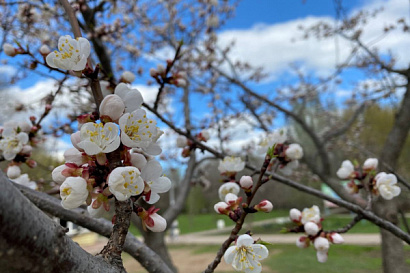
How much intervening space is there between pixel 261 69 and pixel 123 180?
6.21 metres

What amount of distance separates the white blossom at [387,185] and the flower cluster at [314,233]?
1.17 ft

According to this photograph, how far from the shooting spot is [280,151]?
5.09ft

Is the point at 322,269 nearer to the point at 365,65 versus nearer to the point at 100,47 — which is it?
the point at 365,65

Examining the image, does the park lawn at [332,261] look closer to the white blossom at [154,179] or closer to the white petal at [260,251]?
the white petal at [260,251]

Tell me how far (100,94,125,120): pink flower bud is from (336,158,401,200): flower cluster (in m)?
1.29

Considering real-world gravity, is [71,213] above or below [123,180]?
below

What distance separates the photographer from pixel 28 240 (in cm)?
41

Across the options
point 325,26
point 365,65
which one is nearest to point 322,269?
point 365,65

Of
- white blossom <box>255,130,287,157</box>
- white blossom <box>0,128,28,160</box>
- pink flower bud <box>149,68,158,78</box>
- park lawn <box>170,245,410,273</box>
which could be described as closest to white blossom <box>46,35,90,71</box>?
pink flower bud <box>149,68,158,78</box>

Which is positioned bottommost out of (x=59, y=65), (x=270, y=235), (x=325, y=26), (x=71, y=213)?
(x=270, y=235)

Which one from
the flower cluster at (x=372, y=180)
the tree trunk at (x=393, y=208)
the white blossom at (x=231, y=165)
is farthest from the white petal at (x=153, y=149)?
the tree trunk at (x=393, y=208)

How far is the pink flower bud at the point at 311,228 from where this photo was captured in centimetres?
124

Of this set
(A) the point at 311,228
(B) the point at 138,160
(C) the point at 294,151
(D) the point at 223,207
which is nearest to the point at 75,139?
(B) the point at 138,160

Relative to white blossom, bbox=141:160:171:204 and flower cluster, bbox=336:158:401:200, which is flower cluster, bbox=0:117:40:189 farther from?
flower cluster, bbox=336:158:401:200
